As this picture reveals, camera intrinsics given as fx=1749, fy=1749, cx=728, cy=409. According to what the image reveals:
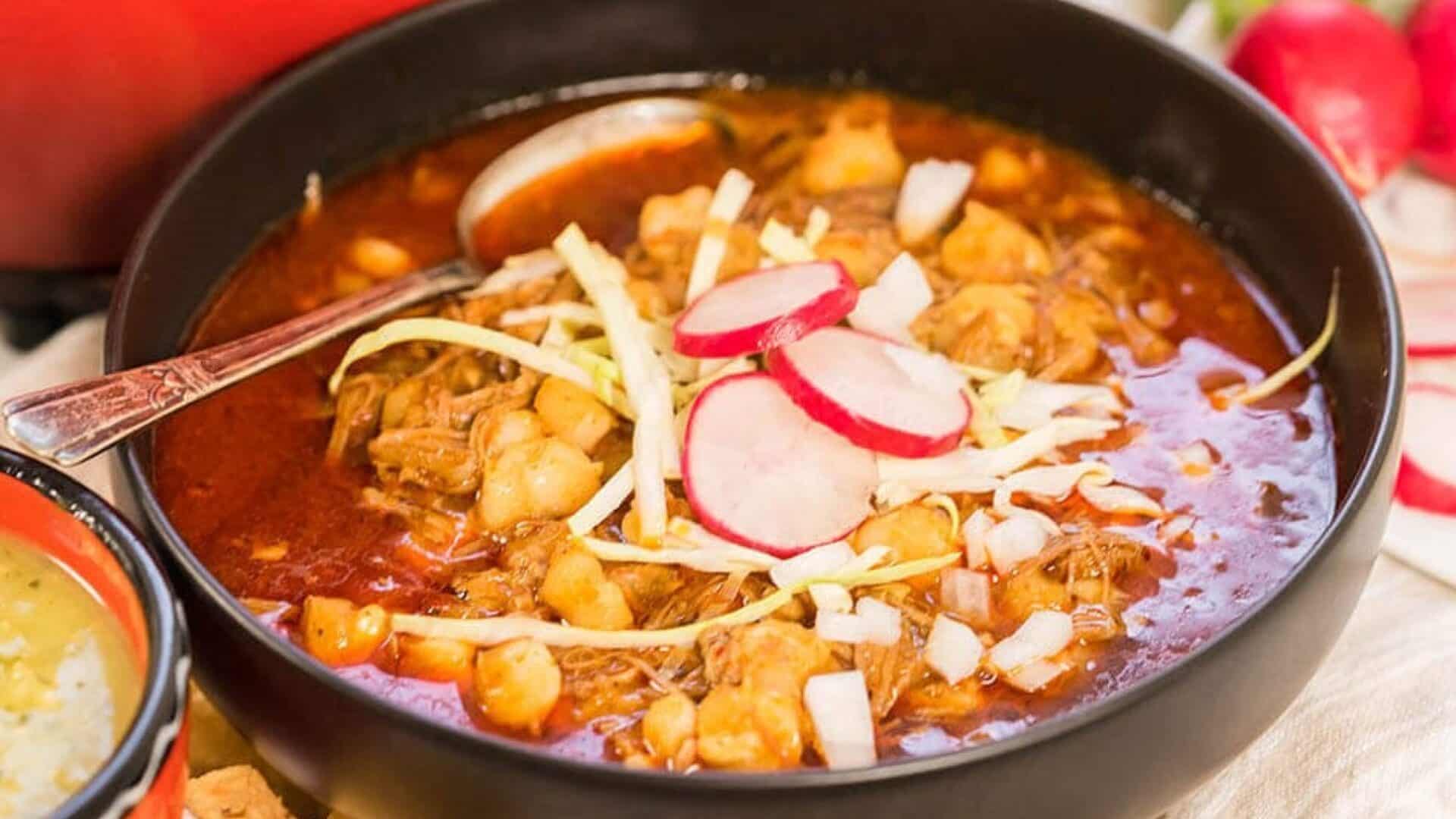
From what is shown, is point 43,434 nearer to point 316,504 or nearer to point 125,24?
point 316,504

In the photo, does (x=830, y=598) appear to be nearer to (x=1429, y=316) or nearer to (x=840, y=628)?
(x=840, y=628)

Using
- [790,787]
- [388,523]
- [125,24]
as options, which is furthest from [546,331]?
[790,787]

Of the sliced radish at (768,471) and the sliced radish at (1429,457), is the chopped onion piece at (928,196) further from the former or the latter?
the sliced radish at (1429,457)

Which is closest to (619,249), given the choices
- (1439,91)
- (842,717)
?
(842,717)

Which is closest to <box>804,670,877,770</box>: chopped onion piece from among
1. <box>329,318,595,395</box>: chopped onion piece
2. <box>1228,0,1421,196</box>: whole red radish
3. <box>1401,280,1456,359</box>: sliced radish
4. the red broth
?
the red broth

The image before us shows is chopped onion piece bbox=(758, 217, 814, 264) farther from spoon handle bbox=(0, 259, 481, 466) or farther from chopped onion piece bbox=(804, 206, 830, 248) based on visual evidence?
spoon handle bbox=(0, 259, 481, 466)
